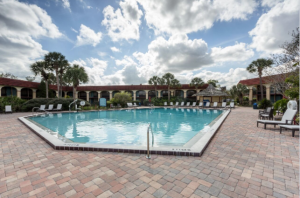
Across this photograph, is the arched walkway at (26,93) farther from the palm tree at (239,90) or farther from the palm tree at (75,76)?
the palm tree at (239,90)

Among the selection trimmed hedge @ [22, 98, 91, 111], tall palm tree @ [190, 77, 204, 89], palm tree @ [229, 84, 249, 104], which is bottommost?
trimmed hedge @ [22, 98, 91, 111]

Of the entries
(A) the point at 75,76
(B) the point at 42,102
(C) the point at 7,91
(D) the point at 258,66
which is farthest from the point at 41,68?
(D) the point at 258,66

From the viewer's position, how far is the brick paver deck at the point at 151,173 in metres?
2.30

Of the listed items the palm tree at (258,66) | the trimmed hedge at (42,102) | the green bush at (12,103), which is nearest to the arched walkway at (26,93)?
the green bush at (12,103)

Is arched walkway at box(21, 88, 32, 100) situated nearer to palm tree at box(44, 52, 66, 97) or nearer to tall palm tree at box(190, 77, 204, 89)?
palm tree at box(44, 52, 66, 97)

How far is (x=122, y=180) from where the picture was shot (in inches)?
102

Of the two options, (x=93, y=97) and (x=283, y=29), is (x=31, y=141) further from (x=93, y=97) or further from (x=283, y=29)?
(x=93, y=97)

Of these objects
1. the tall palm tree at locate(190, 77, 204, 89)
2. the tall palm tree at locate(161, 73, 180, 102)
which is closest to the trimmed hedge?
the tall palm tree at locate(161, 73, 180, 102)

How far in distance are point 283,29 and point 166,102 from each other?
1903cm

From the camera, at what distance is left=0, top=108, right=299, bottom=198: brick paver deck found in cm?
230

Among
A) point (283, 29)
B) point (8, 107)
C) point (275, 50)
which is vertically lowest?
point (8, 107)

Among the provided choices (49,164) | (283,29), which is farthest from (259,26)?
(49,164)

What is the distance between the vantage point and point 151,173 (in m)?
2.84

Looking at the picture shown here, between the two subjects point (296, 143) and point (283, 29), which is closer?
point (296, 143)
